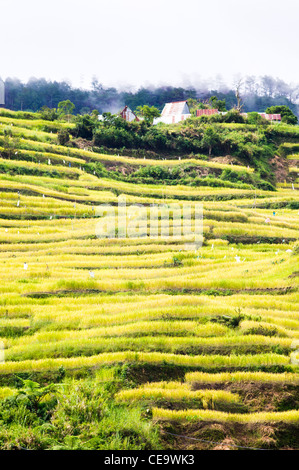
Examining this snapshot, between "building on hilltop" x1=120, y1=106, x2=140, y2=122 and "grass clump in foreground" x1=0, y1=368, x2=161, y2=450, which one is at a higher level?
"building on hilltop" x1=120, y1=106, x2=140, y2=122

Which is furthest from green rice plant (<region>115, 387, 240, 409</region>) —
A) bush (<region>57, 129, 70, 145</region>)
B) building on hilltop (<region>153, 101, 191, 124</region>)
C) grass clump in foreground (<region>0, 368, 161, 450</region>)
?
building on hilltop (<region>153, 101, 191, 124</region>)

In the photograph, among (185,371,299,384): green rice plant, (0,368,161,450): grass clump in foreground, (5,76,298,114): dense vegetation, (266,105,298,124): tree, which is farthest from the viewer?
(5,76,298,114): dense vegetation

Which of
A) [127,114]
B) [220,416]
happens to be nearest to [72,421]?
[220,416]

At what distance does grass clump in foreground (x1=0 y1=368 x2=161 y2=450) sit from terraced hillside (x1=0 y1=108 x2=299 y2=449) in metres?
0.03

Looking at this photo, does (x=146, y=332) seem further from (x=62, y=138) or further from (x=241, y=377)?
(x=62, y=138)

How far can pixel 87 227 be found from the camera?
97.2 ft

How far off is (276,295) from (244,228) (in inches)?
452

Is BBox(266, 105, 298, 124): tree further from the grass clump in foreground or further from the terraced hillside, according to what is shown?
the grass clump in foreground

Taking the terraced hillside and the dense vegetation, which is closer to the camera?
the terraced hillside

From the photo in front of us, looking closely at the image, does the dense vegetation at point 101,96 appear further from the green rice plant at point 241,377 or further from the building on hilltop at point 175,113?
the green rice plant at point 241,377

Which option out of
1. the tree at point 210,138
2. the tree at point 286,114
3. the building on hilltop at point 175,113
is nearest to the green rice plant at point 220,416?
the tree at point 210,138

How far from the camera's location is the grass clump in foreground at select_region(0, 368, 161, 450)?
8266mm

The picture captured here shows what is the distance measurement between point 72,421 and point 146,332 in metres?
5.63

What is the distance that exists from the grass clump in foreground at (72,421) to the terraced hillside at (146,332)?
28 mm
